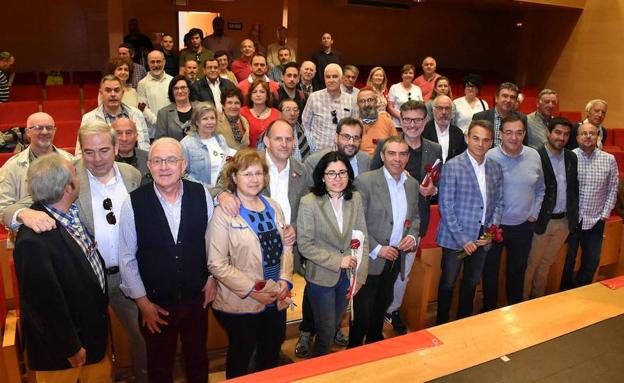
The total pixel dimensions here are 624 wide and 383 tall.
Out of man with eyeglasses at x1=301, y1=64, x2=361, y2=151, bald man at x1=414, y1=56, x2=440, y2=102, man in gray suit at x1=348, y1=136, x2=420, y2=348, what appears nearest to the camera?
man in gray suit at x1=348, y1=136, x2=420, y2=348

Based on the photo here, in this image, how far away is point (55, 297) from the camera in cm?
174

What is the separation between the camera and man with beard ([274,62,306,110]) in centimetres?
440

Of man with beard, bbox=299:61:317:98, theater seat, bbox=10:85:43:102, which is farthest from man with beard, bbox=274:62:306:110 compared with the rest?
theater seat, bbox=10:85:43:102

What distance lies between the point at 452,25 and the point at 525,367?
37.1 feet

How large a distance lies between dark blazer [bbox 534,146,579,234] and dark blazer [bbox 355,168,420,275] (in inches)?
45.4

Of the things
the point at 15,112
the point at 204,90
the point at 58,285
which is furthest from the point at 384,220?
the point at 15,112

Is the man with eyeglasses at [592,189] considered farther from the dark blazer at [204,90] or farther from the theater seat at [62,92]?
the theater seat at [62,92]

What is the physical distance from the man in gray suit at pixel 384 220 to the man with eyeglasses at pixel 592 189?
56.8 inches

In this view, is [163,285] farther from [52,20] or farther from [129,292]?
[52,20]

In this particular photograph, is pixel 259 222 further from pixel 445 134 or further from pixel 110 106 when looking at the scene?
pixel 445 134

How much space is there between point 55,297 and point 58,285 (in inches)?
1.7

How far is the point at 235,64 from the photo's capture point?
5691 millimetres

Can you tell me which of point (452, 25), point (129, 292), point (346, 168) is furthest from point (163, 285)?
point (452, 25)

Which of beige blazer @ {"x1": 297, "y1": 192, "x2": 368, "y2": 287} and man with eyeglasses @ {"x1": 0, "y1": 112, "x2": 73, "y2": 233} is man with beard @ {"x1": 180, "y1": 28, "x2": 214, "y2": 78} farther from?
beige blazer @ {"x1": 297, "y1": 192, "x2": 368, "y2": 287}
